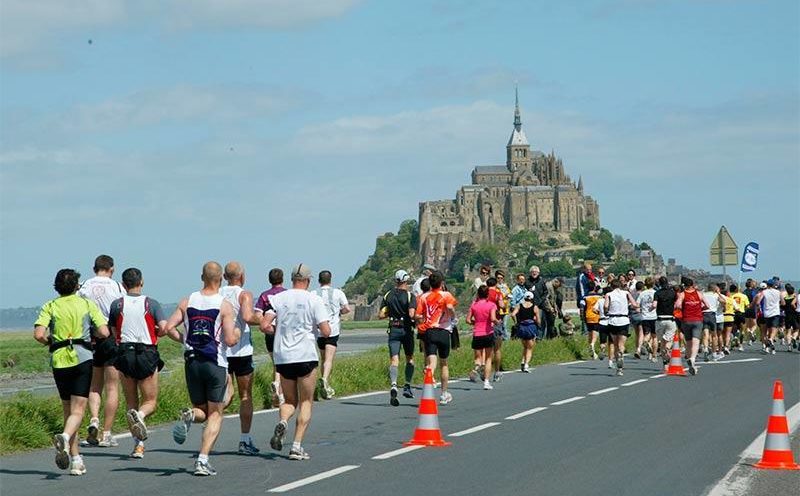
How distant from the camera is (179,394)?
18734 mm

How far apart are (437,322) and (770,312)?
1793cm

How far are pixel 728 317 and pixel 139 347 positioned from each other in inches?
910

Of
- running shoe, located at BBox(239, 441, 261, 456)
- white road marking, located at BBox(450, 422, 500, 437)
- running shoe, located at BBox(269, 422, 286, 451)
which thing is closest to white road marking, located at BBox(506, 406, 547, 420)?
white road marking, located at BBox(450, 422, 500, 437)

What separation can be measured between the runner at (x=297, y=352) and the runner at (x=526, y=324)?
15.0 metres

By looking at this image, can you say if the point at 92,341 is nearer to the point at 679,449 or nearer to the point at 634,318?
the point at 679,449

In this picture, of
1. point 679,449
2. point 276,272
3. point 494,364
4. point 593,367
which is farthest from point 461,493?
point 593,367

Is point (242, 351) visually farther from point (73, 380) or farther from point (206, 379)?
point (73, 380)

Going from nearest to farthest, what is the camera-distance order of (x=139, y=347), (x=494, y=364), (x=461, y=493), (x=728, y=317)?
1. (x=461, y=493)
2. (x=139, y=347)
3. (x=494, y=364)
4. (x=728, y=317)

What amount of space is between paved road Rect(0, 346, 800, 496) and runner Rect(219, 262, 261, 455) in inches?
11.4

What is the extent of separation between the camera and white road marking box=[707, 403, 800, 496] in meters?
11.6

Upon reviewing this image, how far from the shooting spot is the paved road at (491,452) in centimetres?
1184

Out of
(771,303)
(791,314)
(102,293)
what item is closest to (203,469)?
(102,293)

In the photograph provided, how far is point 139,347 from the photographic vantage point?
46.8ft

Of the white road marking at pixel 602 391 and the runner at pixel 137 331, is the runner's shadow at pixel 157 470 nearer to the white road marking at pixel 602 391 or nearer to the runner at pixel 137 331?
the runner at pixel 137 331
